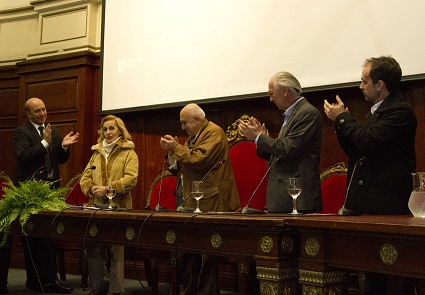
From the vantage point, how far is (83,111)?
5.73 metres

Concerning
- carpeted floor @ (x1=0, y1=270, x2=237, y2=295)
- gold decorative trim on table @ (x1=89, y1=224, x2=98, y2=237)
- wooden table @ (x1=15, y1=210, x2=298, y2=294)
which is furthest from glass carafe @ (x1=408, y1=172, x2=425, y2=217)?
carpeted floor @ (x1=0, y1=270, x2=237, y2=295)

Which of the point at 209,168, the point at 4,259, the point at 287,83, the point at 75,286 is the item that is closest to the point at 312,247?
the point at 287,83

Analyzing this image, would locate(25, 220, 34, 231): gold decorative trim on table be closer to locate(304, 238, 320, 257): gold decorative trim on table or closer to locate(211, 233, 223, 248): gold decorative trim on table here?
locate(211, 233, 223, 248): gold decorative trim on table

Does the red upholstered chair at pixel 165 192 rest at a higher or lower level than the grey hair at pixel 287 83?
lower

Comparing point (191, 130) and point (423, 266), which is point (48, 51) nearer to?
point (191, 130)

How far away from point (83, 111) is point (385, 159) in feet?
12.4

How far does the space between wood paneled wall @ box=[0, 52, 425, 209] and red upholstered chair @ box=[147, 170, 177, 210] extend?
16.3 inches

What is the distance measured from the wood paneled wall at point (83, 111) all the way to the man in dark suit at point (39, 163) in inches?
34.6

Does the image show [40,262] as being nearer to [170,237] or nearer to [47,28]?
[170,237]

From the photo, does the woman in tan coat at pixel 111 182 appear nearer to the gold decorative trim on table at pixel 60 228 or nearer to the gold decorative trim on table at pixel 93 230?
the gold decorative trim on table at pixel 60 228

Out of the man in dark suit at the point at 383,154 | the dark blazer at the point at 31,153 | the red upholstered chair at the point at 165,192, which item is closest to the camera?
the man in dark suit at the point at 383,154

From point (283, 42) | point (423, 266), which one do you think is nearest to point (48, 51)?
point (283, 42)

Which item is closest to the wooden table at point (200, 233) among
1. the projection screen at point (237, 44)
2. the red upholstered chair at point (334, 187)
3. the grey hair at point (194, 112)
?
the grey hair at point (194, 112)

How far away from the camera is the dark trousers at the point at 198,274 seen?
3318 mm
